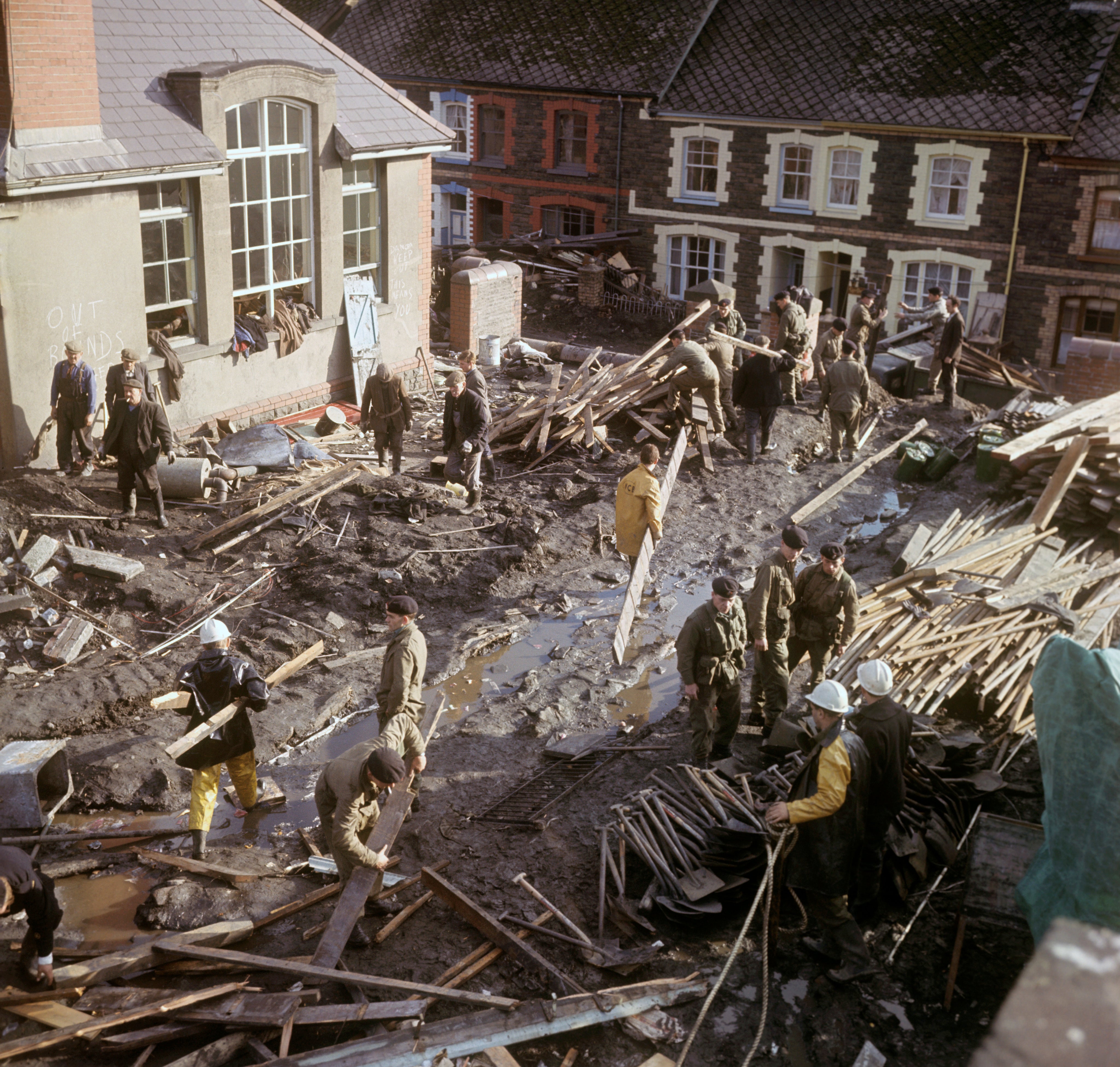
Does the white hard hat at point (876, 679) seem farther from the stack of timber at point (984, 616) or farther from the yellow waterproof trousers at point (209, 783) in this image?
the yellow waterproof trousers at point (209, 783)

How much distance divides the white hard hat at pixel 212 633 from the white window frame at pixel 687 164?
23.0 metres

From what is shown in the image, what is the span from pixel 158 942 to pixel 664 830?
11.3 feet

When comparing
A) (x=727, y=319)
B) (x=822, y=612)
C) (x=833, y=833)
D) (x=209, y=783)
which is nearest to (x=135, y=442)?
(x=209, y=783)

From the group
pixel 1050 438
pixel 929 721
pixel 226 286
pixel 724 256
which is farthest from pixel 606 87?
pixel 929 721

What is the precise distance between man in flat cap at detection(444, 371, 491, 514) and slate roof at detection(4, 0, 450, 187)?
4.76m

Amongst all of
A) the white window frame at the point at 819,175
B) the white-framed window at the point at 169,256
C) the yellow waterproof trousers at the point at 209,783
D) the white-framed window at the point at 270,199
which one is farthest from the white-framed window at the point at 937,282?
the yellow waterproof trousers at the point at 209,783

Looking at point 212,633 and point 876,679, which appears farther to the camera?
point 212,633

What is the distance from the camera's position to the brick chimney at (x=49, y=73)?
1294 centimetres

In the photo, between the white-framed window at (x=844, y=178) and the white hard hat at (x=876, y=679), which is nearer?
the white hard hat at (x=876, y=679)

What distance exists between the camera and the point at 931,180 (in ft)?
83.6

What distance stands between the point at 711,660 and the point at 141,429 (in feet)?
24.5

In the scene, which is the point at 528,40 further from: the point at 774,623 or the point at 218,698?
the point at 218,698

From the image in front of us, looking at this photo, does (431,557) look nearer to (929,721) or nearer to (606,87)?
(929,721)

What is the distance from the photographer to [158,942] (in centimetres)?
679
